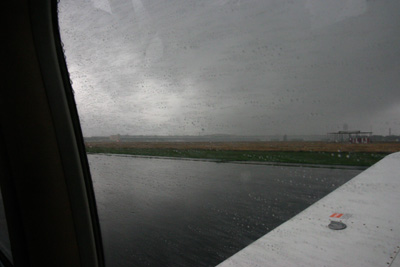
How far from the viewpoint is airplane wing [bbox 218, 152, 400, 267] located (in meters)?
1.06

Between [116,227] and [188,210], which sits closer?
[116,227]

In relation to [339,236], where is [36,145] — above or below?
above

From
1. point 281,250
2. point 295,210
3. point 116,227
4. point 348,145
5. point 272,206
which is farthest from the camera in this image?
point 272,206

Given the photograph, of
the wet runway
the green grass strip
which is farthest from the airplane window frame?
the green grass strip

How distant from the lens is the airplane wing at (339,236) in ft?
3.48

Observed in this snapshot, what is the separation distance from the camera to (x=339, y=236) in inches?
49.1

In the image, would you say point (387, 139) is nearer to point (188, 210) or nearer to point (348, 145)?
point (348, 145)

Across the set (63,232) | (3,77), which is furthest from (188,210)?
(3,77)

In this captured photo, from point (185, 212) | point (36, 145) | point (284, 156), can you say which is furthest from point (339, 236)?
point (284, 156)

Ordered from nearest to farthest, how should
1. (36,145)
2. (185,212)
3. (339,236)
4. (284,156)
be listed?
(36,145)
(339,236)
(185,212)
(284,156)

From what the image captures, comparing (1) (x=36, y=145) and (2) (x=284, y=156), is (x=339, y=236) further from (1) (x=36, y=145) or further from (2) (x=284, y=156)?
(2) (x=284, y=156)

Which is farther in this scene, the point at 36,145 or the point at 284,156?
the point at 284,156

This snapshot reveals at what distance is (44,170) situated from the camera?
1131mm

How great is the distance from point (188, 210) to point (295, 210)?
2.10 meters
